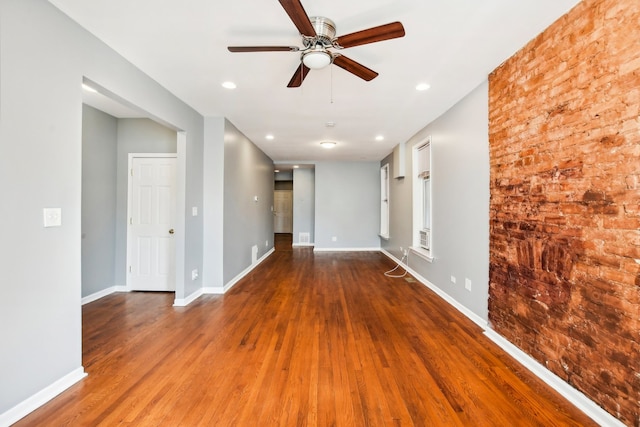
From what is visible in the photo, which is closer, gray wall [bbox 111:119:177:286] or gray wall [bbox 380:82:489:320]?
gray wall [bbox 380:82:489:320]

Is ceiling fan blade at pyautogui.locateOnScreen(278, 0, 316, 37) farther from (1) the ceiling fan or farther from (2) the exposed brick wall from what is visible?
(2) the exposed brick wall

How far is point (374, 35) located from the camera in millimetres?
1721

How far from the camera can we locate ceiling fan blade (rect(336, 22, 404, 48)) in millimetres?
1648

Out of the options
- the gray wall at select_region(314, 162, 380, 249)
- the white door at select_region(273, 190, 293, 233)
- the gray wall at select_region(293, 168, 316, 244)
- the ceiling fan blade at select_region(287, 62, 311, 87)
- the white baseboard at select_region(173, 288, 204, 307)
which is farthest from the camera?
the white door at select_region(273, 190, 293, 233)

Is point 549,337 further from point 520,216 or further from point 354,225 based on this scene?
point 354,225

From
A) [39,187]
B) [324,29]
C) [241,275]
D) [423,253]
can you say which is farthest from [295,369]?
[423,253]

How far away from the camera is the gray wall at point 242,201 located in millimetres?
4131

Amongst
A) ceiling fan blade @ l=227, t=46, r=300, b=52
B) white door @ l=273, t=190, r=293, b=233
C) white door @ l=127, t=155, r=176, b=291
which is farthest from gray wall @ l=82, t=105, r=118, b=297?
white door @ l=273, t=190, r=293, b=233

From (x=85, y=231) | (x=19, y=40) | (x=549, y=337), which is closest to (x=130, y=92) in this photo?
(x=19, y=40)

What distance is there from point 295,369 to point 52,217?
6.37 ft

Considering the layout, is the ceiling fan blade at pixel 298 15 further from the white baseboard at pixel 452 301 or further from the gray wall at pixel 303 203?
the gray wall at pixel 303 203

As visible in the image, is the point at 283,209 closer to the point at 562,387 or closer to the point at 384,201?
the point at 384,201

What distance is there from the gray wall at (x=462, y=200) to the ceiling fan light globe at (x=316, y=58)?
176 cm

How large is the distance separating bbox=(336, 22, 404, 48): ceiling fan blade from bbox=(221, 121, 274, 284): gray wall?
2680 millimetres
